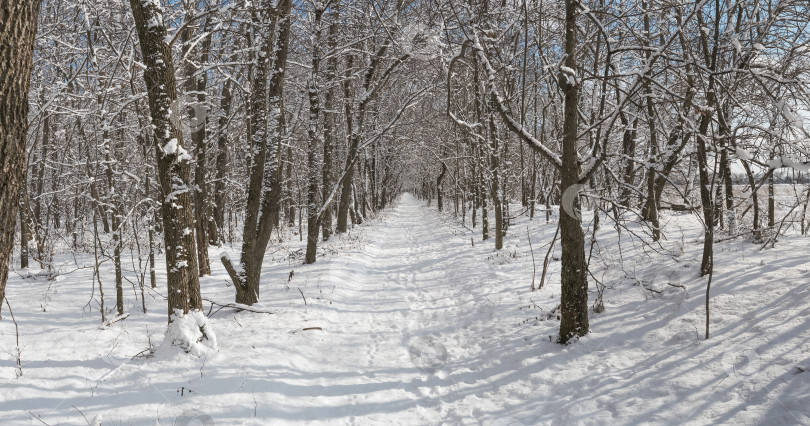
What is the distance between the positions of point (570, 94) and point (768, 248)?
4.19m

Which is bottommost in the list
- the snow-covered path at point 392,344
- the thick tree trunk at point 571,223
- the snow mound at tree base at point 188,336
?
the snow-covered path at point 392,344

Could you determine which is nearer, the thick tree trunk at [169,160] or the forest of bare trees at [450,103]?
the forest of bare trees at [450,103]

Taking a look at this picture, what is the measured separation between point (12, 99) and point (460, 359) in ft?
16.5

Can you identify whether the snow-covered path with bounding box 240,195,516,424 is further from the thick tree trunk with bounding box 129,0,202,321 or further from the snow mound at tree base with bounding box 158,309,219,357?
the thick tree trunk with bounding box 129,0,202,321

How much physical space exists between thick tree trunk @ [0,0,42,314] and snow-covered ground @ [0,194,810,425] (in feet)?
7.34

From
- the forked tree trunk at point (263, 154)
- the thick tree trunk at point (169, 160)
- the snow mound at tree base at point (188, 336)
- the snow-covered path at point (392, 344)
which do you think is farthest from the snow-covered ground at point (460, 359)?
the thick tree trunk at point (169, 160)

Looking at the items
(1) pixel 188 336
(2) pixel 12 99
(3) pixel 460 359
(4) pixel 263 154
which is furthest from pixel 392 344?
(2) pixel 12 99

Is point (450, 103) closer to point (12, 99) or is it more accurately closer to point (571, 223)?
point (571, 223)

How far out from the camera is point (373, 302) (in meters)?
7.89

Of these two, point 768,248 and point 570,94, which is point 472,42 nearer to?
point 570,94

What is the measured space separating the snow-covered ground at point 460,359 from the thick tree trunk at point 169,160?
908 millimetres

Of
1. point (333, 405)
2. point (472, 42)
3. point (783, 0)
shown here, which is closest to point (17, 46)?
point (333, 405)

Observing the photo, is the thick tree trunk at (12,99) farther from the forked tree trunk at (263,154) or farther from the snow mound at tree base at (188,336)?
the forked tree trunk at (263,154)

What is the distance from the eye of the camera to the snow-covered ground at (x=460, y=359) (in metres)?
3.65
